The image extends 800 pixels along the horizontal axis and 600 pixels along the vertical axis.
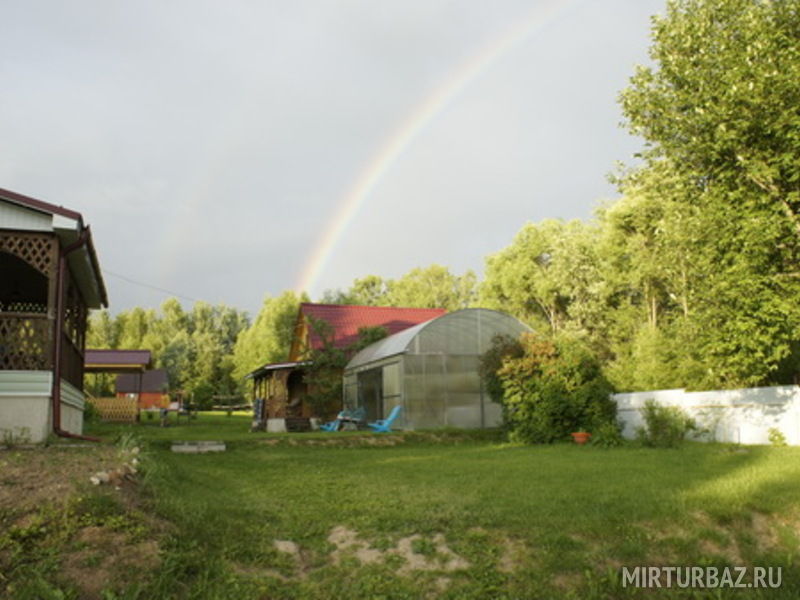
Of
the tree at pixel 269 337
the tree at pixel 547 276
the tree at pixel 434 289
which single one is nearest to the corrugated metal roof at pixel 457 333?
the tree at pixel 547 276

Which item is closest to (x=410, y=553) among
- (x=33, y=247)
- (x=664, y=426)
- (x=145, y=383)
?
(x=33, y=247)

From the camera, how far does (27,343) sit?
11008 mm

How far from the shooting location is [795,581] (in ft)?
18.4

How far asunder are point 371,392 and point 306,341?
7.18m

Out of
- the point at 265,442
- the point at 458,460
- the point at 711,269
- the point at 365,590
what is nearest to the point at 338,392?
the point at 265,442

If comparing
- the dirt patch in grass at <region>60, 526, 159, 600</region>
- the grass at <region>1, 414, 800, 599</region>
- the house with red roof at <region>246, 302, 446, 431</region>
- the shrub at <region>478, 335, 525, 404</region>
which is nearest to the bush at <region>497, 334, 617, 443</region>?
the shrub at <region>478, 335, 525, 404</region>

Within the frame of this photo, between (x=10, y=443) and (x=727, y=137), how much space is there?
13.1 metres

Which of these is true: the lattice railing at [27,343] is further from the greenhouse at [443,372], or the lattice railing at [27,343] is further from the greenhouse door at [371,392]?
the greenhouse door at [371,392]

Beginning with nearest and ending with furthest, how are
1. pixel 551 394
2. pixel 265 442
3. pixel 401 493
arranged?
1. pixel 401 493
2. pixel 265 442
3. pixel 551 394

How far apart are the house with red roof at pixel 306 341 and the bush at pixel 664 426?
521 inches

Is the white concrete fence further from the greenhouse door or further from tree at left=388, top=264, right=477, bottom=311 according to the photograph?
tree at left=388, top=264, right=477, bottom=311

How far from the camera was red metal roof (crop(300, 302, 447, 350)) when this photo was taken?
96.3ft

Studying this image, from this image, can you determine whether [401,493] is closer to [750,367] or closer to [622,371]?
[750,367]

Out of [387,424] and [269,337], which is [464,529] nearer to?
[387,424]
